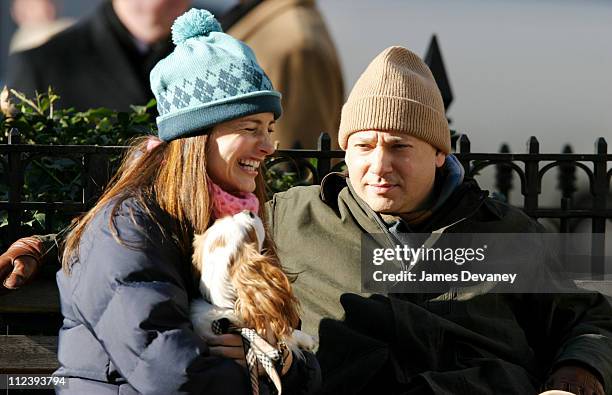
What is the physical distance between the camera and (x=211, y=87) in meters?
2.87

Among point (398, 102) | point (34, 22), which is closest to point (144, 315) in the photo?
point (398, 102)

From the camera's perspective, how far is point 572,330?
12.1 feet

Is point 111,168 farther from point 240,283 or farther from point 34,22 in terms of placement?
point 34,22

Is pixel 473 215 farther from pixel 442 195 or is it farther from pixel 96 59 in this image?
pixel 96 59

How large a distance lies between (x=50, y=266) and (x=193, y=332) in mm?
1282

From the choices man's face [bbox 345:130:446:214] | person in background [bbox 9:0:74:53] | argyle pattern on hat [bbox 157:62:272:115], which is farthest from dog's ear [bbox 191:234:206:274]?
person in background [bbox 9:0:74:53]

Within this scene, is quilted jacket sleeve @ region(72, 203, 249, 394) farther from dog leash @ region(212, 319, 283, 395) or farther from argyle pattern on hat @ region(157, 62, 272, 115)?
argyle pattern on hat @ region(157, 62, 272, 115)

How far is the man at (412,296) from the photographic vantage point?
11.4ft

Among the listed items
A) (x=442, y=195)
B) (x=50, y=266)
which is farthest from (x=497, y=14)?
(x=50, y=266)

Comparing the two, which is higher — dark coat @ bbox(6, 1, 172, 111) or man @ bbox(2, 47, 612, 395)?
dark coat @ bbox(6, 1, 172, 111)

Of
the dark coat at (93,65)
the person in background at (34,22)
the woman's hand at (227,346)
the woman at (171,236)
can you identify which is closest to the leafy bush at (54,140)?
the woman at (171,236)

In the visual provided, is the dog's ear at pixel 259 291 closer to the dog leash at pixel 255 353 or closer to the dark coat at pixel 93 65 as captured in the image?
the dog leash at pixel 255 353

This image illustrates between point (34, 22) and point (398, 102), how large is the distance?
421cm

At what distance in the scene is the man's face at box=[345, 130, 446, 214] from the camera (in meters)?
3.63
